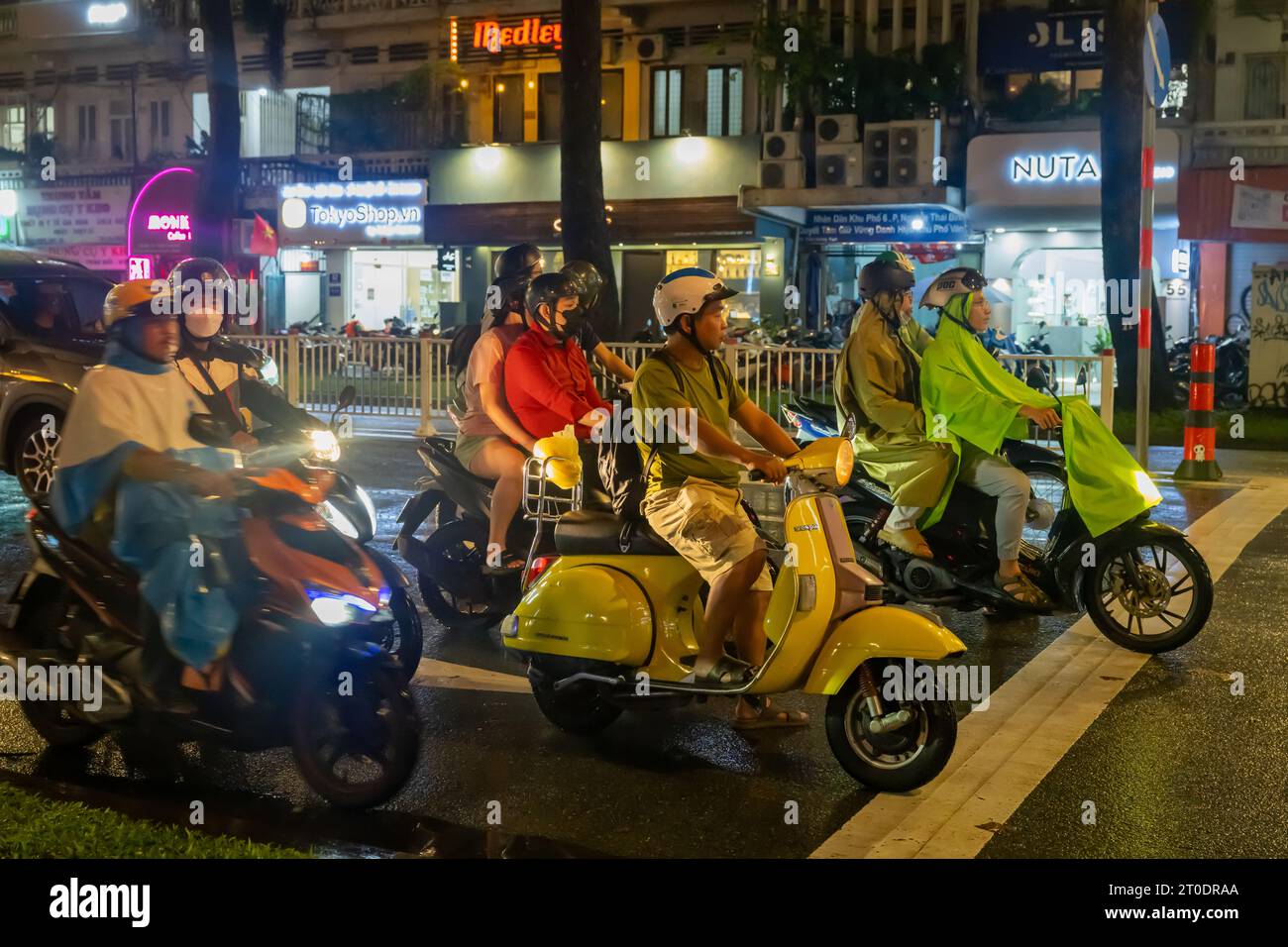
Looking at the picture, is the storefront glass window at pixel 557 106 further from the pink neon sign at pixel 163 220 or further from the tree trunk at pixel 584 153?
the tree trunk at pixel 584 153

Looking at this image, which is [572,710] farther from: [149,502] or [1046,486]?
[1046,486]

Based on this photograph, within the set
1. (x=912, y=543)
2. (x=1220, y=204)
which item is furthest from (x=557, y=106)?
(x=912, y=543)

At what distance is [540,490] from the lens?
6.63 meters

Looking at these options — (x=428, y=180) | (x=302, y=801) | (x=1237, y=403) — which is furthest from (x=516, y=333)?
(x=428, y=180)

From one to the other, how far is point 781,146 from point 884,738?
2319 centimetres

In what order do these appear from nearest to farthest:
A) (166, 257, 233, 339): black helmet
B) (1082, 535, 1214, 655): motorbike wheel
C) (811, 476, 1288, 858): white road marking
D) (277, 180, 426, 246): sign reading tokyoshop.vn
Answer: (811, 476, 1288, 858): white road marking → (166, 257, 233, 339): black helmet → (1082, 535, 1214, 655): motorbike wheel → (277, 180, 426, 246): sign reading tokyoshop.vn

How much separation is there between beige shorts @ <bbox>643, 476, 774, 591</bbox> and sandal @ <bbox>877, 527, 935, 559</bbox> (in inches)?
91.6

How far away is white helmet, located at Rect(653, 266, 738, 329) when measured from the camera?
230 inches

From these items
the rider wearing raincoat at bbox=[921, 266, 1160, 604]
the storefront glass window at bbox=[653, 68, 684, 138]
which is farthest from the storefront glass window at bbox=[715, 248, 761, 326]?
the rider wearing raincoat at bbox=[921, 266, 1160, 604]

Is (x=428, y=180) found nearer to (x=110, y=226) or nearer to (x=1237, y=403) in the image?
(x=110, y=226)

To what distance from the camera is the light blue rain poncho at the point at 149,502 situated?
5.21m

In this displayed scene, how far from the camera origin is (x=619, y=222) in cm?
2900

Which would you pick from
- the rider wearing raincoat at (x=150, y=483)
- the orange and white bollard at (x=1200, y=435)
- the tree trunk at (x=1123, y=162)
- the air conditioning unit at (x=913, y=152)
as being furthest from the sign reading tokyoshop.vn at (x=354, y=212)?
the rider wearing raincoat at (x=150, y=483)

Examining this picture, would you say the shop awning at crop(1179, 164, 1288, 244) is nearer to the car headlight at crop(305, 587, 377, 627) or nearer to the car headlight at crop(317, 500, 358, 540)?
the car headlight at crop(317, 500, 358, 540)
